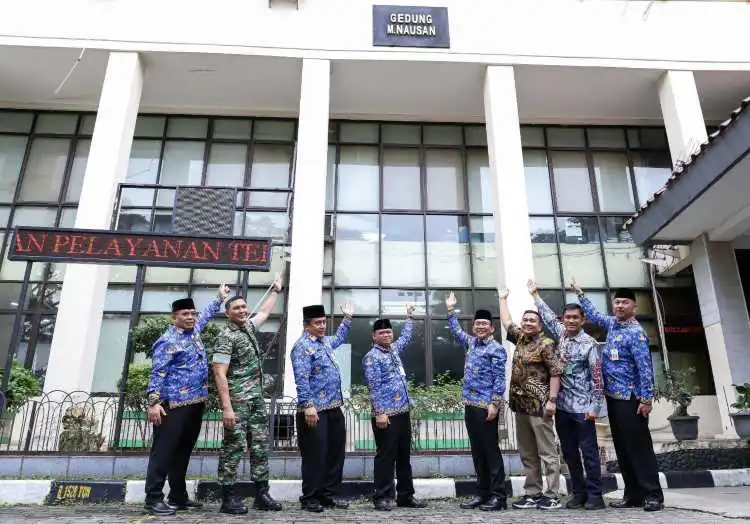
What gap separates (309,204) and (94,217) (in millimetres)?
4198

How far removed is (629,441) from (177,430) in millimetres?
3786

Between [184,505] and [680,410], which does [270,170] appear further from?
[680,410]

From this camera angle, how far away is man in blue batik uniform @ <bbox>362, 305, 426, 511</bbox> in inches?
185

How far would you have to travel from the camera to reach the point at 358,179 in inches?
533

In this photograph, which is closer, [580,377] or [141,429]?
[580,377]

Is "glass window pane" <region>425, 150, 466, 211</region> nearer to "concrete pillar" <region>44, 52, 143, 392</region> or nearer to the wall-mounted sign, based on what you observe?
the wall-mounted sign

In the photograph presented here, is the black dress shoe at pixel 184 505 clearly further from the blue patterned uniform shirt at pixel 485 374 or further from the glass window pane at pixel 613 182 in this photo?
the glass window pane at pixel 613 182

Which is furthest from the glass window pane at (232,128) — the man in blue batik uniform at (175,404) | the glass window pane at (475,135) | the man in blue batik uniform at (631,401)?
the man in blue batik uniform at (631,401)

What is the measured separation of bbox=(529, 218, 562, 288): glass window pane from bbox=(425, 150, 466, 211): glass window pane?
6.34 feet

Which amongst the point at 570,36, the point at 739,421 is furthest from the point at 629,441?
the point at 570,36

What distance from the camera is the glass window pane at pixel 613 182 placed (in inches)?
535

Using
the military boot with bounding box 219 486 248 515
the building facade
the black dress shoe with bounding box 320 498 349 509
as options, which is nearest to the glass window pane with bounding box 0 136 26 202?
the building facade

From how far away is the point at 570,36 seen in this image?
1220cm

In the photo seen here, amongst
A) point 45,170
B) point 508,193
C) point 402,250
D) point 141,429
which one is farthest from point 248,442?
point 45,170
